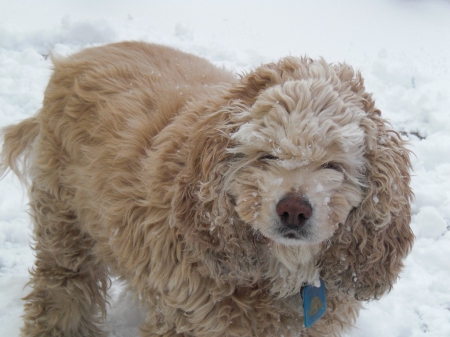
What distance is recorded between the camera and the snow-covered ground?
4.06 meters

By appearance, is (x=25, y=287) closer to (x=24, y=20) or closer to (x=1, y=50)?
(x=1, y=50)

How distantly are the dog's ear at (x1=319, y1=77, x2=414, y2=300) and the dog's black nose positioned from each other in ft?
1.18

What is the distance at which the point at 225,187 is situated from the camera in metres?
2.47

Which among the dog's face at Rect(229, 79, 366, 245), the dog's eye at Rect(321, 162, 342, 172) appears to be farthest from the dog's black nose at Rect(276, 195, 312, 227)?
the dog's eye at Rect(321, 162, 342, 172)

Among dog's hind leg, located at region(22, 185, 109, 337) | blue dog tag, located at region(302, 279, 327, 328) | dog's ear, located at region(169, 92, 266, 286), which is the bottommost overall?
dog's hind leg, located at region(22, 185, 109, 337)

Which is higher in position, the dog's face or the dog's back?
the dog's face

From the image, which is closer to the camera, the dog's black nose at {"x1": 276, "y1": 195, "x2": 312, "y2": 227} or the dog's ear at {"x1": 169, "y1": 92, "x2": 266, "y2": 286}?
the dog's black nose at {"x1": 276, "y1": 195, "x2": 312, "y2": 227}

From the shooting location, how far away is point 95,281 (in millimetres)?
3842

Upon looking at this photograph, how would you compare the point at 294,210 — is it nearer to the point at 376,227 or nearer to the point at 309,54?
the point at 376,227

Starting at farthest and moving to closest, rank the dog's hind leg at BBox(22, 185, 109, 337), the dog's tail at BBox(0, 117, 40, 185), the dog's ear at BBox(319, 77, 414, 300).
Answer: the dog's tail at BBox(0, 117, 40, 185) < the dog's hind leg at BBox(22, 185, 109, 337) < the dog's ear at BBox(319, 77, 414, 300)

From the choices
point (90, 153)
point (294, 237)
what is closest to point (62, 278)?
point (90, 153)

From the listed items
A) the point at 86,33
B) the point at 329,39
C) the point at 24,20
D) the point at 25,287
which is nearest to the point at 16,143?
the point at 25,287

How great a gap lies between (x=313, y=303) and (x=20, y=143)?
101 inches

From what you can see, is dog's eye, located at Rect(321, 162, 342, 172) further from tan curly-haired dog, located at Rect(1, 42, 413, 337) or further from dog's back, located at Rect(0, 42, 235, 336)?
dog's back, located at Rect(0, 42, 235, 336)
